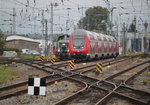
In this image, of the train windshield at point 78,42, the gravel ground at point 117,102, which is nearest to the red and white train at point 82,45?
the train windshield at point 78,42

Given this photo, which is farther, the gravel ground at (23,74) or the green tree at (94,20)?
the green tree at (94,20)

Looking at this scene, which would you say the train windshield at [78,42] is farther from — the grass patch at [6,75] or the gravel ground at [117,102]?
the gravel ground at [117,102]

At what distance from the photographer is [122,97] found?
9406 millimetres

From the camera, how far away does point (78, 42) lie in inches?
1111

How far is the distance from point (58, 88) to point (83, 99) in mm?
2701

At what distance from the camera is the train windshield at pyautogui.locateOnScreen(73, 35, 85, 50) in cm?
2794

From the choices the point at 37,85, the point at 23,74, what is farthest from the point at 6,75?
the point at 37,85

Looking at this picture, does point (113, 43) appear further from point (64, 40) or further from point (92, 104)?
point (92, 104)

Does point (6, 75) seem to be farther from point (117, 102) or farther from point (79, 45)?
point (79, 45)

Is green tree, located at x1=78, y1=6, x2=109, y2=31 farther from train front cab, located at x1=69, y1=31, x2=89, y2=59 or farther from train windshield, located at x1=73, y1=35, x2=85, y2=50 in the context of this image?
train windshield, located at x1=73, y1=35, x2=85, y2=50

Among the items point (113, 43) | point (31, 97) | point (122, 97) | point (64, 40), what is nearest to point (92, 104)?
point (122, 97)

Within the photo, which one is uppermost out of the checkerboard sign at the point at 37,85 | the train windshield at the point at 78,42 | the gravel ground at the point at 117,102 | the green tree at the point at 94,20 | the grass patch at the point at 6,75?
the green tree at the point at 94,20

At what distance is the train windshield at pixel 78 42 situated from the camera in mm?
27944

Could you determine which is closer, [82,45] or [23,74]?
[23,74]
